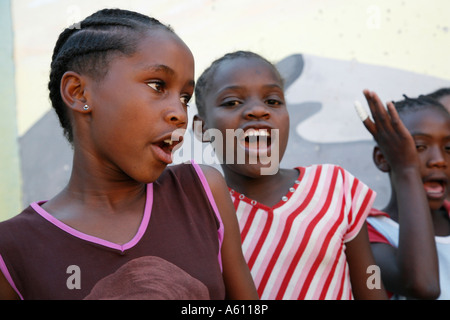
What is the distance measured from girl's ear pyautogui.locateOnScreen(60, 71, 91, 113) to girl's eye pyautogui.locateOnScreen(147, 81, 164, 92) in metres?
0.19

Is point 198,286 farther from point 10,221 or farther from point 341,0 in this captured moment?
point 341,0

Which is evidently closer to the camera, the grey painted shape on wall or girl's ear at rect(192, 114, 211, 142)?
girl's ear at rect(192, 114, 211, 142)

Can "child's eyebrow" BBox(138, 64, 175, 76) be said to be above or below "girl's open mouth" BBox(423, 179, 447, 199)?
above

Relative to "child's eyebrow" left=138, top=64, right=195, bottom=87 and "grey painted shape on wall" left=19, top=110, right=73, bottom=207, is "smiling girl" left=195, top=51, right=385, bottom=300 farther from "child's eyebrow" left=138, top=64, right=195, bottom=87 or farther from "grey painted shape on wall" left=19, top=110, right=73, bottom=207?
"grey painted shape on wall" left=19, top=110, right=73, bottom=207

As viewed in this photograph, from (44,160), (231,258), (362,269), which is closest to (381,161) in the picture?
(362,269)

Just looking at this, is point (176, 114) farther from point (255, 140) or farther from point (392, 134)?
point (392, 134)

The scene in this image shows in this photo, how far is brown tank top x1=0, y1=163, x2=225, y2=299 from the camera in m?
1.12

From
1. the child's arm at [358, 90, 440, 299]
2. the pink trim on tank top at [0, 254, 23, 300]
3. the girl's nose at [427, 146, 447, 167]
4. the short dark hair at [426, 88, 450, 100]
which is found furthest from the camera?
the short dark hair at [426, 88, 450, 100]

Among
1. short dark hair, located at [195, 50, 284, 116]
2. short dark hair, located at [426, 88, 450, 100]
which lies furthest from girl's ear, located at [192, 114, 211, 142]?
short dark hair, located at [426, 88, 450, 100]

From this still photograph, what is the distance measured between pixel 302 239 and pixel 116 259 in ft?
2.37

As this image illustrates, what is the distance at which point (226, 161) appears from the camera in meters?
1.80

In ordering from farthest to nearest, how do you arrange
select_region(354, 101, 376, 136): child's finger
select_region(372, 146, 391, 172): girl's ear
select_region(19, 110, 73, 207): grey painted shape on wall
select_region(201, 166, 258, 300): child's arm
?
1. select_region(19, 110, 73, 207): grey painted shape on wall
2. select_region(372, 146, 391, 172): girl's ear
3. select_region(354, 101, 376, 136): child's finger
4. select_region(201, 166, 258, 300): child's arm

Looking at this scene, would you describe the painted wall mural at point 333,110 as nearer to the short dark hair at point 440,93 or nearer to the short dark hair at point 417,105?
the short dark hair at point 440,93
